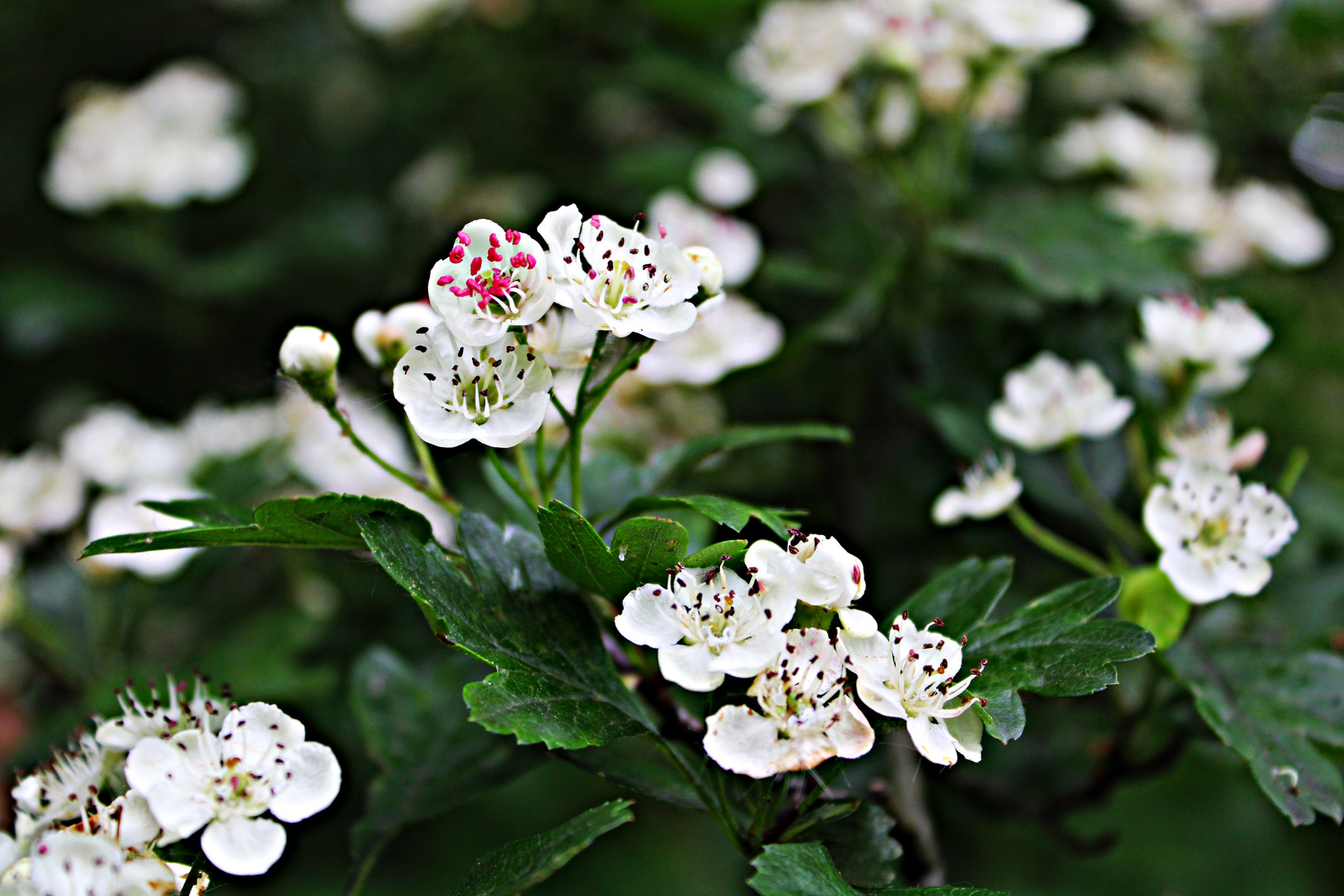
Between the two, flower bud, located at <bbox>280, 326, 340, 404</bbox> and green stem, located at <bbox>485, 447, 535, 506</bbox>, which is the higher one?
flower bud, located at <bbox>280, 326, 340, 404</bbox>

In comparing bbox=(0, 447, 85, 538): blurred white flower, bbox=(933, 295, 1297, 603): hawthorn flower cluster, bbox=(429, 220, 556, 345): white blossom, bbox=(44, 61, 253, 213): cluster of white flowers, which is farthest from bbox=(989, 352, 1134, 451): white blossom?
bbox=(44, 61, 253, 213): cluster of white flowers

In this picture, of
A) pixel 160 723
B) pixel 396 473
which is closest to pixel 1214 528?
pixel 396 473

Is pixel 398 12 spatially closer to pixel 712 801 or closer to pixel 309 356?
pixel 309 356

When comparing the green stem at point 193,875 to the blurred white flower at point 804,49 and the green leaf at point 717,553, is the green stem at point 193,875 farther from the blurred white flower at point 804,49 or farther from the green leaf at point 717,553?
the blurred white flower at point 804,49

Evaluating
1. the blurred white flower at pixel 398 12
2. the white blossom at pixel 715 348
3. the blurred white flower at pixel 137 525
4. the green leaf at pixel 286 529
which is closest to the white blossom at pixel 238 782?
the green leaf at pixel 286 529

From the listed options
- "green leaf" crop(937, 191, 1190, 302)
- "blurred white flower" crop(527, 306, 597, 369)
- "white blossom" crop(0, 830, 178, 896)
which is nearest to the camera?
"white blossom" crop(0, 830, 178, 896)

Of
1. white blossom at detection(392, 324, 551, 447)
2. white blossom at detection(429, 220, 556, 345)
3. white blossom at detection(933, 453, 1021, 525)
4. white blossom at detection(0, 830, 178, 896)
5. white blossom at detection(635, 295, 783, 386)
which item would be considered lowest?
white blossom at detection(635, 295, 783, 386)

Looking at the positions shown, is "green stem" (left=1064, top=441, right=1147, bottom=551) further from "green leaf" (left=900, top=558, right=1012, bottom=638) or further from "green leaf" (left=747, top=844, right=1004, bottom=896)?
"green leaf" (left=747, top=844, right=1004, bottom=896)
